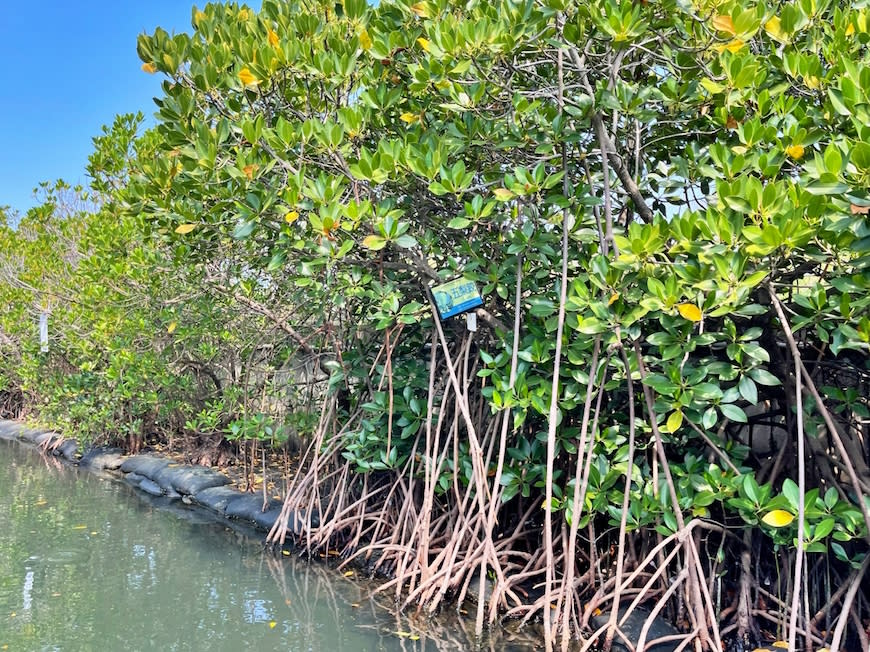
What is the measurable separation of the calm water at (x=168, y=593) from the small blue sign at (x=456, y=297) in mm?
1414

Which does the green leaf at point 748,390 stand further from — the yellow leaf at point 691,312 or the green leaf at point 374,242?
the green leaf at point 374,242

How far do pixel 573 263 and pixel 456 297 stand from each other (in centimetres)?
55

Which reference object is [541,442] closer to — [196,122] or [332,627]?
[332,627]

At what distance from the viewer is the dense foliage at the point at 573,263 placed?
7.22 ft

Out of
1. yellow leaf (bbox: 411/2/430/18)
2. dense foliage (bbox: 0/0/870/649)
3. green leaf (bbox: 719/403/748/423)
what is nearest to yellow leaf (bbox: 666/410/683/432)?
dense foliage (bbox: 0/0/870/649)

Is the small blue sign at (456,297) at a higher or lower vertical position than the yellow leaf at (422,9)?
lower

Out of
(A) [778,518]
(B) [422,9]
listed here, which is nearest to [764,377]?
(A) [778,518]

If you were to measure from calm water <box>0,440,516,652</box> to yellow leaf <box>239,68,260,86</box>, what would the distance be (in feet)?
7.98

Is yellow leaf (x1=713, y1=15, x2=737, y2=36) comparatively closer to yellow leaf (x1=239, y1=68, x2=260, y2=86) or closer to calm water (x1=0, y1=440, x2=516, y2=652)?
yellow leaf (x1=239, y1=68, x2=260, y2=86)

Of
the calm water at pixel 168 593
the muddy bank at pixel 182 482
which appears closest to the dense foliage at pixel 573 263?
the calm water at pixel 168 593

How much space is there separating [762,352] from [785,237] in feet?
1.43

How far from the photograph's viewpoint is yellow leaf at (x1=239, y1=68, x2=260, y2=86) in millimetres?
2863

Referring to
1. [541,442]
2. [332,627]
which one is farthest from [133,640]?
[541,442]

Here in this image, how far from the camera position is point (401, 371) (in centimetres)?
365
